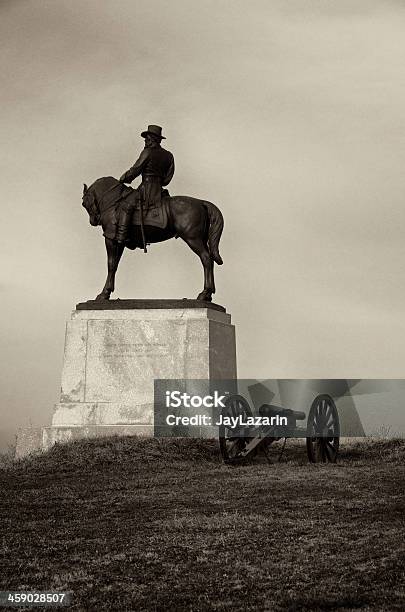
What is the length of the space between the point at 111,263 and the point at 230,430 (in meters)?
5.38

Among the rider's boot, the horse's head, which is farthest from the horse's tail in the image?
the horse's head

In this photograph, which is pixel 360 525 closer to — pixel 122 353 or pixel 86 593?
pixel 86 593

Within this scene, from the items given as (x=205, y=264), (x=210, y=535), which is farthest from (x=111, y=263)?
(x=210, y=535)

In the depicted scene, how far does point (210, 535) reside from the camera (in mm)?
8695

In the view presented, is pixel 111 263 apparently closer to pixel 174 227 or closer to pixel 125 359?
pixel 174 227

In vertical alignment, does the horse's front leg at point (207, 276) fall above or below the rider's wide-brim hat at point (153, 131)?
below

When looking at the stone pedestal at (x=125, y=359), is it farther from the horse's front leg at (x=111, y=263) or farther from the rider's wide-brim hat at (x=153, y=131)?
the rider's wide-brim hat at (x=153, y=131)

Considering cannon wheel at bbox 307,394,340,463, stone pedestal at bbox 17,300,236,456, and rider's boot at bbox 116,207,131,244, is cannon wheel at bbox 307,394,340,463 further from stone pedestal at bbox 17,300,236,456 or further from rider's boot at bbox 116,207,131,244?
rider's boot at bbox 116,207,131,244

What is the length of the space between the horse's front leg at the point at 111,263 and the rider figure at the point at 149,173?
30 centimetres

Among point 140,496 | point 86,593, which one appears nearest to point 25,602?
point 86,593

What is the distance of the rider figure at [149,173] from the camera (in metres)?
17.8

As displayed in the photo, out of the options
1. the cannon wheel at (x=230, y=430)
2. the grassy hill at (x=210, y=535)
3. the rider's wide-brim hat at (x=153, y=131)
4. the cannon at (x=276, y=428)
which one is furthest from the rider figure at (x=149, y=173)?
the grassy hill at (x=210, y=535)

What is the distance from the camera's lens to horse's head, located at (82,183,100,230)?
1847cm

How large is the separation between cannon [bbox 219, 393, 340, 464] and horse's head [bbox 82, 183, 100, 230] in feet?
19.7
